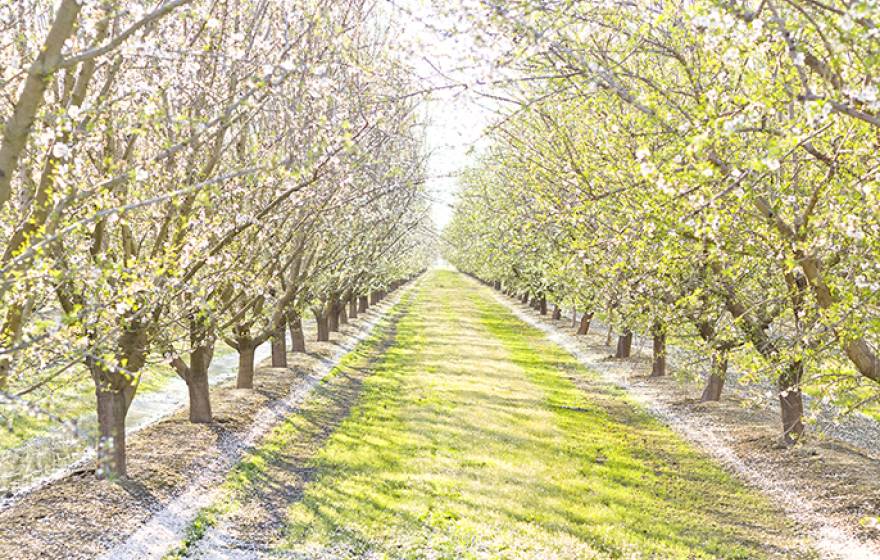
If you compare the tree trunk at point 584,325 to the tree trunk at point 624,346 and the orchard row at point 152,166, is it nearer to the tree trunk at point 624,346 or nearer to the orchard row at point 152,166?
the tree trunk at point 624,346

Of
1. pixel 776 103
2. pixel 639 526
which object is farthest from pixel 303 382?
pixel 776 103

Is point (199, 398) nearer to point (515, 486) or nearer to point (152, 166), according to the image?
point (152, 166)

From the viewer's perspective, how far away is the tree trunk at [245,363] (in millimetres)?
21391

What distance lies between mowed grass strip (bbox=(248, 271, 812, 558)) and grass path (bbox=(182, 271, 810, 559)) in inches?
1.4

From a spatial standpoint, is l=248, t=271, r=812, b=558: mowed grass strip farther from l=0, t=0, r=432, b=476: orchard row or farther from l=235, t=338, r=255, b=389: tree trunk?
l=0, t=0, r=432, b=476: orchard row

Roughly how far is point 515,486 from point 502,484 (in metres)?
0.27

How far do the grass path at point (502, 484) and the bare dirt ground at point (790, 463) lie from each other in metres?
0.56

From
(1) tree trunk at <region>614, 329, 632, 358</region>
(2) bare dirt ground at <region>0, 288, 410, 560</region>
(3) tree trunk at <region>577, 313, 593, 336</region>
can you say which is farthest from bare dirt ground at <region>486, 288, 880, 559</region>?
(3) tree trunk at <region>577, 313, 593, 336</region>

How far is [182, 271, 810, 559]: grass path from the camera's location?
37.4 ft

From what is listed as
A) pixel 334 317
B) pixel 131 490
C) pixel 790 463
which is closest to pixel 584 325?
pixel 334 317

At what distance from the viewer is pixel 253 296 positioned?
54.7 ft

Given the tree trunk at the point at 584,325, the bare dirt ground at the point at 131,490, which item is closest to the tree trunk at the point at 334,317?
the tree trunk at the point at 584,325

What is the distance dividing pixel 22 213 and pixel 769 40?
9.03 metres

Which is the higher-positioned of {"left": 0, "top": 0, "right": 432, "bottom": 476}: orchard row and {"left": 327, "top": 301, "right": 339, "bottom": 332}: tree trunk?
{"left": 0, "top": 0, "right": 432, "bottom": 476}: orchard row
